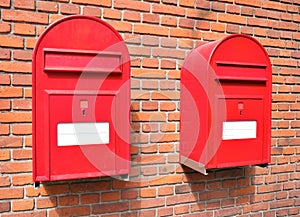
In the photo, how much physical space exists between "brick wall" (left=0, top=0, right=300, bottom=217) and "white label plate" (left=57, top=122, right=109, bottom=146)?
38cm

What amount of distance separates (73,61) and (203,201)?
1.50 m

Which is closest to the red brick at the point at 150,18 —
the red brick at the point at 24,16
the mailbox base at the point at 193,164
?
the red brick at the point at 24,16

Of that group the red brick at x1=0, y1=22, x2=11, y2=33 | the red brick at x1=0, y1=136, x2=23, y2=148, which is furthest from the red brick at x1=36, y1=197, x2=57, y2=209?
the red brick at x1=0, y1=22, x2=11, y2=33

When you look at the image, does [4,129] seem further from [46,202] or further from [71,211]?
[71,211]

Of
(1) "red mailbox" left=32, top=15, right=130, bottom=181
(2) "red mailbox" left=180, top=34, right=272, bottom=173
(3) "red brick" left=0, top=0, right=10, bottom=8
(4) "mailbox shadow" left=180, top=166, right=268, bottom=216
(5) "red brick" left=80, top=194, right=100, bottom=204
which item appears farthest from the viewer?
(4) "mailbox shadow" left=180, top=166, right=268, bottom=216

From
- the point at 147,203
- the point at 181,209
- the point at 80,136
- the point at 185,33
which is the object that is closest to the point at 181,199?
the point at 181,209

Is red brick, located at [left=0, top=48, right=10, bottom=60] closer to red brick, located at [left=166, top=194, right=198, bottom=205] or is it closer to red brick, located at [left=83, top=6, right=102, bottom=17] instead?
red brick, located at [left=83, top=6, right=102, bottom=17]

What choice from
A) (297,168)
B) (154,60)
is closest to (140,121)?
(154,60)

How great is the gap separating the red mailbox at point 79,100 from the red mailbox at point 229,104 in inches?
21.1

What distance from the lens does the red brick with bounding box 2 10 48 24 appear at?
5.67ft

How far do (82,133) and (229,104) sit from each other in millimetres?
946

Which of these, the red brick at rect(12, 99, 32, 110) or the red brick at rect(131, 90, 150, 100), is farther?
the red brick at rect(131, 90, 150, 100)

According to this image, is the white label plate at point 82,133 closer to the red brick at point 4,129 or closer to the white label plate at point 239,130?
the red brick at point 4,129

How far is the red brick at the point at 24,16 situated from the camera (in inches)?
68.0
